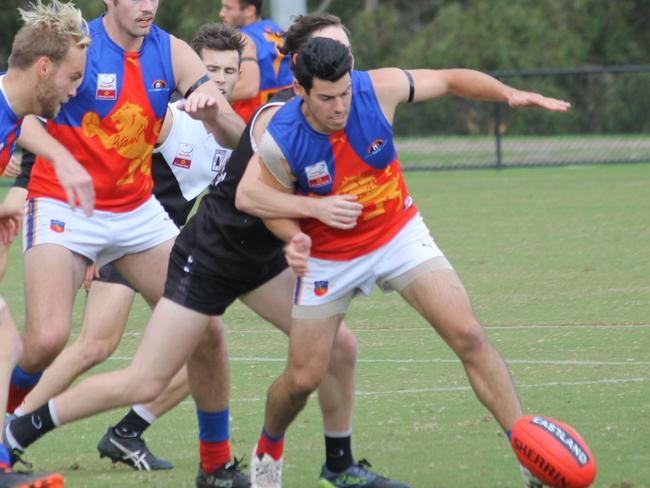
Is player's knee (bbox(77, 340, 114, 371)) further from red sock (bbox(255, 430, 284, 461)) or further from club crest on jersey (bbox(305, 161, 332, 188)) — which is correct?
club crest on jersey (bbox(305, 161, 332, 188))

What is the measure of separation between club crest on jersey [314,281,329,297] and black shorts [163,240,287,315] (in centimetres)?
43

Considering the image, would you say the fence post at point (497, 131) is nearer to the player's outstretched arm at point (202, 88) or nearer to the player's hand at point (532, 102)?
the player's outstretched arm at point (202, 88)

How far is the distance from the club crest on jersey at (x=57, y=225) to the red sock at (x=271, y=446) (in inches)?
52.2

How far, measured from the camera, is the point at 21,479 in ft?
17.4

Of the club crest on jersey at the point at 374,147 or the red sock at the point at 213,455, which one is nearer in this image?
the club crest on jersey at the point at 374,147

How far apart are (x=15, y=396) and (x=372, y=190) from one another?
6.69ft

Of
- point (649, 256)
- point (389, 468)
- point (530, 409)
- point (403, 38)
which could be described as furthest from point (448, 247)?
point (403, 38)

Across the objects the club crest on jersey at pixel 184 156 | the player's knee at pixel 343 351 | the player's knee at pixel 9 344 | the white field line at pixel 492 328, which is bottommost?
the white field line at pixel 492 328

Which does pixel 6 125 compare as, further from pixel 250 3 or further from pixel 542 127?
pixel 542 127

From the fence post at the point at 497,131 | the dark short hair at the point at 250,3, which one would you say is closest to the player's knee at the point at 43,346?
the dark short hair at the point at 250,3

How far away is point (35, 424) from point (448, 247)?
27.4ft

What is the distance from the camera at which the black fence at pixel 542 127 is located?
23797 mm

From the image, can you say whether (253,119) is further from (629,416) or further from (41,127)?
(629,416)

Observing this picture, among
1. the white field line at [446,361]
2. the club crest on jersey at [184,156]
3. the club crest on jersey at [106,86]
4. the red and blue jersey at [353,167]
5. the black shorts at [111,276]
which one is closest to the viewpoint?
the red and blue jersey at [353,167]
